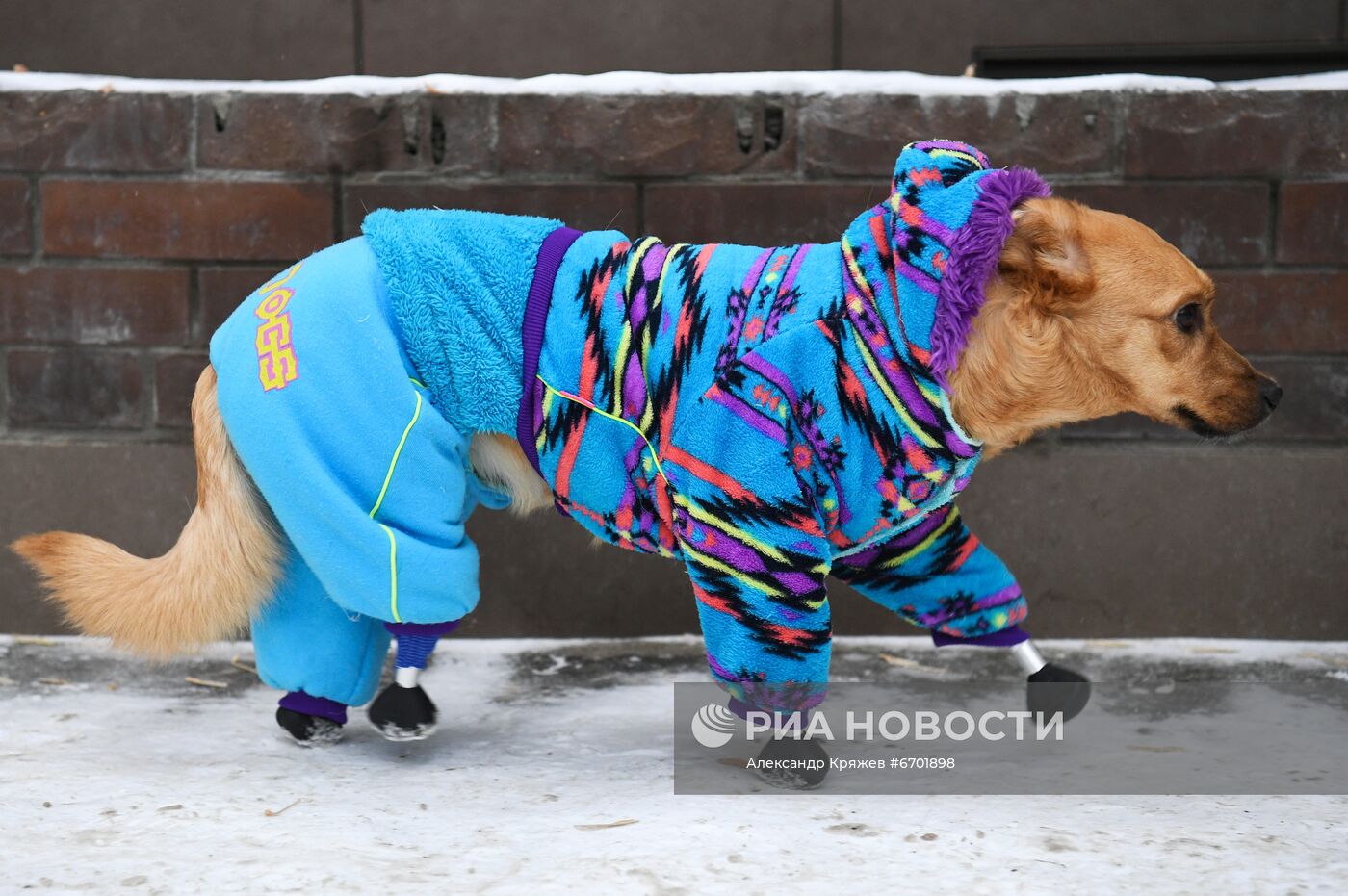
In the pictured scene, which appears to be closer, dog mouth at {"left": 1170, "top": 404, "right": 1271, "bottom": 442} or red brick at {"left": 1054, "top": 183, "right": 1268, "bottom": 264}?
dog mouth at {"left": 1170, "top": 404, "right": 1271, "bottom": 442}

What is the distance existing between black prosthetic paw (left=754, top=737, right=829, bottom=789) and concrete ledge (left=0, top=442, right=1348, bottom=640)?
3.38 feet

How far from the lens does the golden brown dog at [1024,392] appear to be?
2.31 m

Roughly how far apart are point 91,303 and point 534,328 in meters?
1.56

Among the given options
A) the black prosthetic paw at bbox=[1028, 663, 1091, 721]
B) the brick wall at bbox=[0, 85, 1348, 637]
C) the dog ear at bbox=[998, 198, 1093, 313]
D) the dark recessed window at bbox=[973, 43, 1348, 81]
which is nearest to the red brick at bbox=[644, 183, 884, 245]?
the brick wall at bbox=[0, 85, 1348, 637]

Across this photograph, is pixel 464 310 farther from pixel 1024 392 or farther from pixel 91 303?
pixel 91 303

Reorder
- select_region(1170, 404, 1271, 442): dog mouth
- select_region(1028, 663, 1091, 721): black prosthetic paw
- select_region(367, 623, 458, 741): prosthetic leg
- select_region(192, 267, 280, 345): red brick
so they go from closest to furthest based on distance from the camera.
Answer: select_region(1170, 404, 1271, 442): dog mouth, select_region(367, 623, 458, 741): prosthetic leg, select_region(1028, 663, 1091, 721): black prosthetic paw, select_region(192, 267, 280, 345): red brick

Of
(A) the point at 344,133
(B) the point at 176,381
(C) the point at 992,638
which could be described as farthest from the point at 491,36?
(C) the point at 992,638

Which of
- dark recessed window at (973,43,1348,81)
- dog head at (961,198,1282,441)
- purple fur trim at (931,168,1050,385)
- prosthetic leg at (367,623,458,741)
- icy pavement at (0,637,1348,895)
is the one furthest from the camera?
dark recessed window at (973,43,1348,81)

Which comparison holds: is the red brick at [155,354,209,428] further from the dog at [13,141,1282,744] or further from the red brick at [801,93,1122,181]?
the red brick at [801,93,1122,181]

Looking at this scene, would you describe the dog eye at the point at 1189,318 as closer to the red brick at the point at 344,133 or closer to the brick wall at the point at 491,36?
the brick wall at the point at 491,36

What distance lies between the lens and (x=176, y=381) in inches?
A: 132

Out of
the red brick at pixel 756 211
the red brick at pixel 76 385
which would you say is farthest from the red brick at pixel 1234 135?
the red brick at pixel 76 385

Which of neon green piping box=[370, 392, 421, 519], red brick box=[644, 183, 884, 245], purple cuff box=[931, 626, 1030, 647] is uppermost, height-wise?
red brick box=[644, 183, 884, 245]

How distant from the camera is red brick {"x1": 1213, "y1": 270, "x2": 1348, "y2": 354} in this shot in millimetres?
3248
